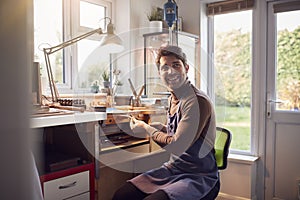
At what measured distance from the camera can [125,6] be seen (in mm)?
2496

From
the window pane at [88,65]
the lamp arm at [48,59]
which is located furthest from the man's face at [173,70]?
the window pane at [88,65]

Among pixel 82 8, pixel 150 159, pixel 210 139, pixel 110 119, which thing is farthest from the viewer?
pixel 82 8

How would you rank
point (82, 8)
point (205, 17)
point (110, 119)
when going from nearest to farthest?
point (110, 119), point (82, 8), point (205, 17)

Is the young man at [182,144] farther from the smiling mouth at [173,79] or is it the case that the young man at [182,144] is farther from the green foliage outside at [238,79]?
the green foliage outside at [238,79]

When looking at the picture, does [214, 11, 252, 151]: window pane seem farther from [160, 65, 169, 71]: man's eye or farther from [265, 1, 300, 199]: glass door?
[160, 65, 169, 71]: man's eye

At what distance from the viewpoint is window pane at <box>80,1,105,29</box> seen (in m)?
2.33

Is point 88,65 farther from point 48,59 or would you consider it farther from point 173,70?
point 173,70

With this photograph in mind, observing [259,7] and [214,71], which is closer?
[259,7]

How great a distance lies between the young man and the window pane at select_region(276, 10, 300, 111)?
1.32 metres

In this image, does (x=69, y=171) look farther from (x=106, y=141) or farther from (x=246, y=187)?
(x=246, y=187)

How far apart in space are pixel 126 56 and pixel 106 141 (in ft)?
2.99

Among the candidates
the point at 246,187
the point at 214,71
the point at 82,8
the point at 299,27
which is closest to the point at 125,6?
Result: the point at 82,8

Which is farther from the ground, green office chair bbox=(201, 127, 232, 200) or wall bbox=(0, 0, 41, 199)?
wall bbox=(0, 0, 41, 199)

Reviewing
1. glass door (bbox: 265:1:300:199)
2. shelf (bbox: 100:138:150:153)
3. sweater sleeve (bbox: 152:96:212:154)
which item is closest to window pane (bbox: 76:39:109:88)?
shelf (bbox: 100:138:150:153)
